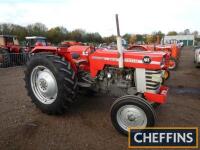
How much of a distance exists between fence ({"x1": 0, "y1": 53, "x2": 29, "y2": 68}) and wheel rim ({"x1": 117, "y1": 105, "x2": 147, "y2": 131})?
37.7ft

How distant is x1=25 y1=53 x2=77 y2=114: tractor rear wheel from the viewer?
14.2 feet

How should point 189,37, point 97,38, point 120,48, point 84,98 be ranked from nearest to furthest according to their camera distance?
point 120,48 → point 84,98 → point 97,38 → point 189,37

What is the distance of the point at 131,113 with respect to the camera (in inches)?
149

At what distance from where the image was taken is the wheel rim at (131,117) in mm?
3743

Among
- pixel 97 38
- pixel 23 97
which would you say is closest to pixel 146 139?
pixel 23 97

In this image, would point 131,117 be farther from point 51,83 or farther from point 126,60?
point 51,83

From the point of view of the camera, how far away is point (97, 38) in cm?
4919

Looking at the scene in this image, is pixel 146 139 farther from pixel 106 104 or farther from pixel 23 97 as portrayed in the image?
pixel 23 97

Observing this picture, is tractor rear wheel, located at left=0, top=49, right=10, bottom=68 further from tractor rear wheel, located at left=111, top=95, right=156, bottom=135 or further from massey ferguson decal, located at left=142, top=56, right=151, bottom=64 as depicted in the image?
massey ferguson decal, located at left=142, top=56, right=151, bottom=64

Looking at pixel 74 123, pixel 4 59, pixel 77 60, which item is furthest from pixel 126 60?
pixel 4 59

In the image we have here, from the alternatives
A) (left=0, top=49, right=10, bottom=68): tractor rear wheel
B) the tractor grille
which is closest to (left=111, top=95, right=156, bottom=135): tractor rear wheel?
the tractor grille

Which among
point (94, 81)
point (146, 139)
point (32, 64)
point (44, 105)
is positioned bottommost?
point (146, 139)

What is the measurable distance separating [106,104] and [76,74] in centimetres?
121

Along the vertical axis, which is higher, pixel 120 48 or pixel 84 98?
pixel 120 48
